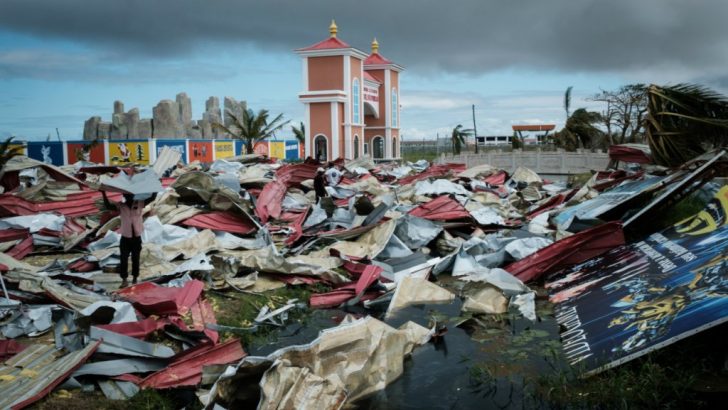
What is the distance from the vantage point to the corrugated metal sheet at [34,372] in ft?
13.0

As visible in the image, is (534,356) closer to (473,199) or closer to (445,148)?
(473,199)

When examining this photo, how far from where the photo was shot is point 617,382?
4266mm

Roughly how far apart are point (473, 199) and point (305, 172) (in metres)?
3.99

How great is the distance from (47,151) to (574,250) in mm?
25344

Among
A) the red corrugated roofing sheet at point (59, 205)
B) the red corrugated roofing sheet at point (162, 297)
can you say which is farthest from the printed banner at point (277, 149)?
the red corrugated roofing sheet at point (162, 297)

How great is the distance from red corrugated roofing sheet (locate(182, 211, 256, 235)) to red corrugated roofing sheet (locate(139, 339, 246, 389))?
4.69m

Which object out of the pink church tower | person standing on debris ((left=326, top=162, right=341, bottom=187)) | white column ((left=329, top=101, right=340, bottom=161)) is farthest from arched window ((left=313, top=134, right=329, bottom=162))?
person standing on debris ((left=326, top=162, right=341, bottom=187))

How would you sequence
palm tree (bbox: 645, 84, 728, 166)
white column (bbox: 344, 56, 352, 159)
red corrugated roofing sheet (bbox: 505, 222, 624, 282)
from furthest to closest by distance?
1. white column (bbox: 344, 56, 352, 159)
2. palm tree (bbox: 645, 84, 728, 166)
3. red corrugated roofing sheet (bbox: 505, 222, 624, 282)

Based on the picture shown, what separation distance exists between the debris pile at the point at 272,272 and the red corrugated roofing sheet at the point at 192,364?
1cm

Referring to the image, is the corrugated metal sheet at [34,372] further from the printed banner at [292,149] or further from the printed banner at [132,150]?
the printed banner at [292,149]

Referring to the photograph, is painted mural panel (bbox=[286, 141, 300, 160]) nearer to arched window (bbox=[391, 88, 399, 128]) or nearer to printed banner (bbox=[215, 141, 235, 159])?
printed banner (bbox=[215, 141, 235, 159])

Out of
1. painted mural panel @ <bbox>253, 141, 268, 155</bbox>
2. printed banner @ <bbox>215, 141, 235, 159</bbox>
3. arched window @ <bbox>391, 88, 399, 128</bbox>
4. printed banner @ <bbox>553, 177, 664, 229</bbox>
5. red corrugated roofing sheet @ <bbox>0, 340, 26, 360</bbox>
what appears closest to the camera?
red corrugated roofing sheet @ <bbox>0, 340, 26, 360</bbox>

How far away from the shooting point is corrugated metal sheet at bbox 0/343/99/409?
Result: 3.97m

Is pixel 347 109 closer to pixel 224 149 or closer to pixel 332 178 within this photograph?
pixel 224 149
